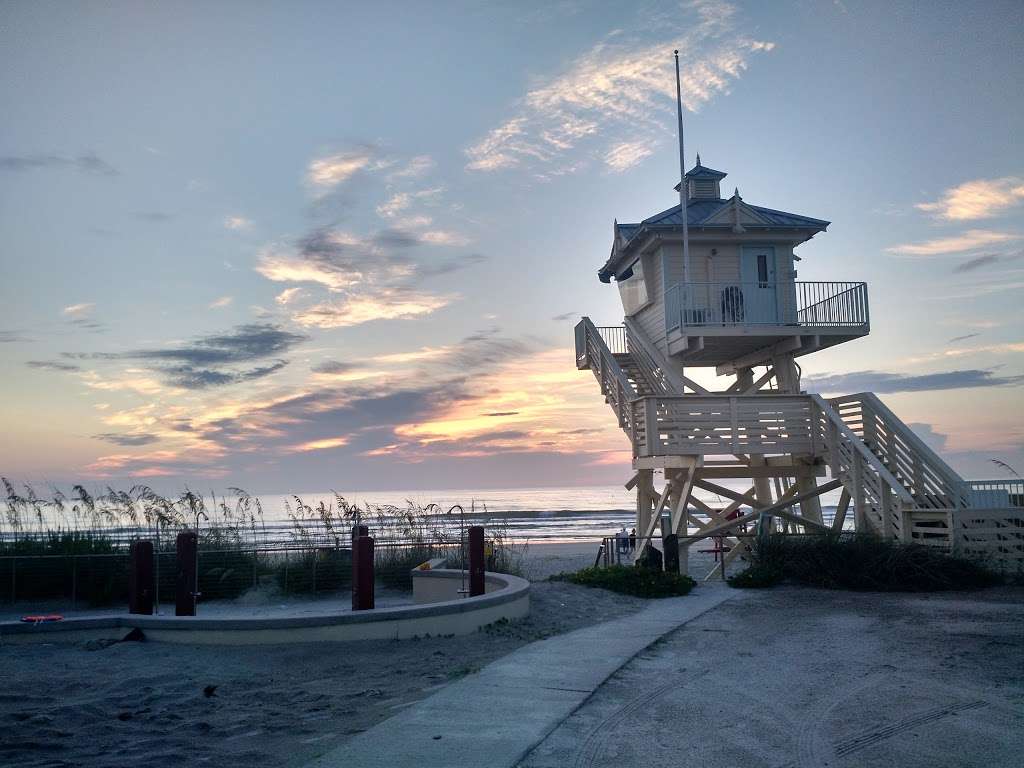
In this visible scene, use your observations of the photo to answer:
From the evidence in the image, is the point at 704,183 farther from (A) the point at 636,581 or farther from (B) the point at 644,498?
(A) the point at 636,581

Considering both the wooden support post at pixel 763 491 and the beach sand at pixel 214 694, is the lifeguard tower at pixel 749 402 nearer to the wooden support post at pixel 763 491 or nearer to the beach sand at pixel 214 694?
the wooden support post at pixel 763 491

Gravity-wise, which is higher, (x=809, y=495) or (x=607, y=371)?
(x=607, y=371)

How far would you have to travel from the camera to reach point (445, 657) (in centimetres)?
1086

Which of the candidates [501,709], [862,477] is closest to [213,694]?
[501,709]

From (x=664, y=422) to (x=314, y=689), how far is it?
44.2 feet

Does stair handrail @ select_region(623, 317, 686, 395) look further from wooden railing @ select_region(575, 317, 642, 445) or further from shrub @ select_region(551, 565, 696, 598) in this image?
shrub @ select_region(551, 565, 696, 598)

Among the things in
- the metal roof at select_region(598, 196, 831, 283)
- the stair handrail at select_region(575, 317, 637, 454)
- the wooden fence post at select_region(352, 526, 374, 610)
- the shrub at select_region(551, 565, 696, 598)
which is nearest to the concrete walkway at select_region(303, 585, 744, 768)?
the wooden fence post at select_region(352, 526, 374, 610)

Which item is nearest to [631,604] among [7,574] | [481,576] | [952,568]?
[481,576]

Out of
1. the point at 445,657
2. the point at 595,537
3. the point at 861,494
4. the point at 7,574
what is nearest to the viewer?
the point at 445,657

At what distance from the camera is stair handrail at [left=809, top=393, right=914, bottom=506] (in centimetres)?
1789

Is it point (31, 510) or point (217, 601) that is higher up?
point (31, 510)

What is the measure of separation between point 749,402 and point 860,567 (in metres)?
6.04

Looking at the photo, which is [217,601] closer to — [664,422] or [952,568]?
[664,422]

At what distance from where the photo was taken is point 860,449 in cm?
1942
